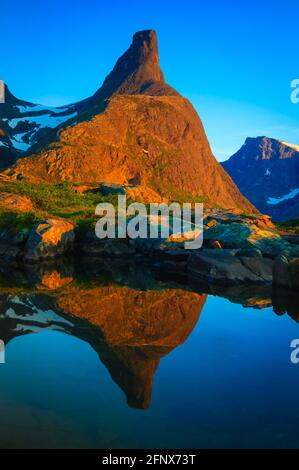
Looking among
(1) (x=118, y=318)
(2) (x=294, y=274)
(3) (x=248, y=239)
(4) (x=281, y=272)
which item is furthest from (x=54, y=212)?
(1) (x=118, y=318)

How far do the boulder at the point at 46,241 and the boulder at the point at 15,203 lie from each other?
8.37 meters

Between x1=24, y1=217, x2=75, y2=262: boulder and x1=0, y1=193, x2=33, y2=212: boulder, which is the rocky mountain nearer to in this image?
x1=0, y1=193, x2=33, y2=212: boulder

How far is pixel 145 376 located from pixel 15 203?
1286 inches

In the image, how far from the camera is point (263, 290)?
18344mm

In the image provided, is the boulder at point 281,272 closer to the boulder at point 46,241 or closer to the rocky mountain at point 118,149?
the boulder at point 46,241

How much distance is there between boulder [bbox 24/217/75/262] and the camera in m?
27.8

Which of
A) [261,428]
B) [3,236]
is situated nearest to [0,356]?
[261,428]

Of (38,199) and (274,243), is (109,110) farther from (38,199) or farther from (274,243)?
(274,243)

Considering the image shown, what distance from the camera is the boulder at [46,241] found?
27.8 meters

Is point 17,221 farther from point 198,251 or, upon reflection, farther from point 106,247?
point 198,251

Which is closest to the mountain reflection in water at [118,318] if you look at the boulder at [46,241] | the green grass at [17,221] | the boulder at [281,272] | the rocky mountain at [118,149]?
the boulder at [281,272]

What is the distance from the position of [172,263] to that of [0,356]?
17.4 m

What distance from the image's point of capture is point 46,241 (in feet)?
93.5

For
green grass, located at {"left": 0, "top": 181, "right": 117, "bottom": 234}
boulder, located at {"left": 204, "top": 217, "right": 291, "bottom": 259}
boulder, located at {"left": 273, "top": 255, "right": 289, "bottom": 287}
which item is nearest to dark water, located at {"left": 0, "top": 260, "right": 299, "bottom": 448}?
boulder, located at {"left": 273, "top": 255, "right": 289, "bottom": 287}
